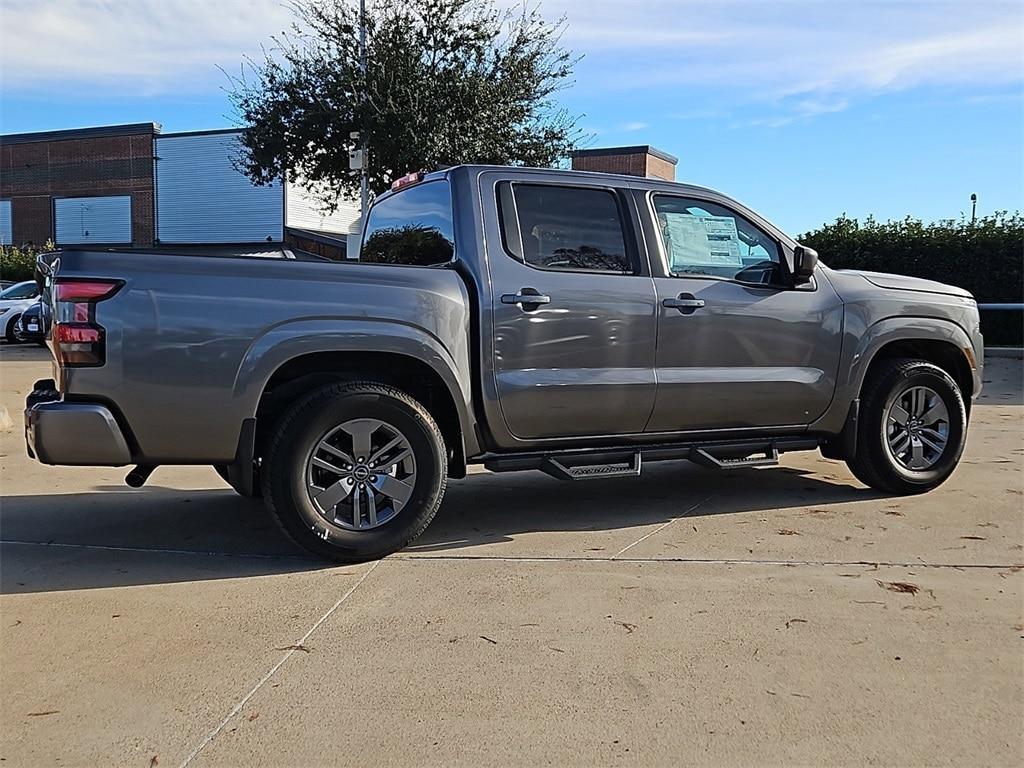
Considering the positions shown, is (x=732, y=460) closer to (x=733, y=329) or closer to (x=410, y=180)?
(x=733, y=329)

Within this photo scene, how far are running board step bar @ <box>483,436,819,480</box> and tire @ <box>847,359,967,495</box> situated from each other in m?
0.39

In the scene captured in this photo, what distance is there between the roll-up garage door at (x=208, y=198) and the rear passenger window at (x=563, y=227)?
3443 centimetres

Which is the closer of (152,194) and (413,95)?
(413,95)

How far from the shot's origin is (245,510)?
575 centimetres

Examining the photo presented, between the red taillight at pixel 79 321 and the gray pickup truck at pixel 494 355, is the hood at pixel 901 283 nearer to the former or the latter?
the gray pickup truck at pixel 494 355

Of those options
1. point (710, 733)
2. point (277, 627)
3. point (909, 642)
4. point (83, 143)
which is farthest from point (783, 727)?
point (83, 143)

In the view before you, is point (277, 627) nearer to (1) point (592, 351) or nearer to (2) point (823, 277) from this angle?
(1) point (592, 351)

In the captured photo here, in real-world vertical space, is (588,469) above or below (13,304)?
below

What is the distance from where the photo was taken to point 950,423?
235 inches

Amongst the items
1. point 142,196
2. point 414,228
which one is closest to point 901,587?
point 414,228

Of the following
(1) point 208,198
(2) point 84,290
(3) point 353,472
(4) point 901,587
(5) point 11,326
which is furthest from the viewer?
(1) point 208,198

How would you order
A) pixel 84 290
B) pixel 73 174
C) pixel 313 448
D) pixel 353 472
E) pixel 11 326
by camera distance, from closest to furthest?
pixel 84 290, pixel 313 448, pixel 353 472, pixel 11 326, pixel 73 174

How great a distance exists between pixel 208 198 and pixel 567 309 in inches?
1486

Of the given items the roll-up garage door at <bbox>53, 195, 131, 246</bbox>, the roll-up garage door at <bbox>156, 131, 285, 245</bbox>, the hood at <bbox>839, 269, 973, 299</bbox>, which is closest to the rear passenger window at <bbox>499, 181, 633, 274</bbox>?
the hood at <bbox>839, 269, 973, 299</bbox>
